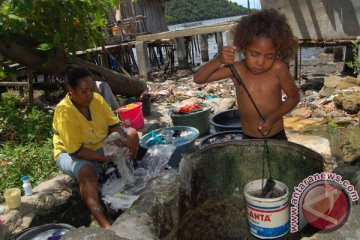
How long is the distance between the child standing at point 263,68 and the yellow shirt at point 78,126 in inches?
49.8

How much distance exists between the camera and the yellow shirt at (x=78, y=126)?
3.26 metres

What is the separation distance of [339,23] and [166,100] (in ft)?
14.7

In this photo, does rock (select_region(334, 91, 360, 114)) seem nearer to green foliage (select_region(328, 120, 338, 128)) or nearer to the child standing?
green foliage (select_region(328, 120, 338, 128))

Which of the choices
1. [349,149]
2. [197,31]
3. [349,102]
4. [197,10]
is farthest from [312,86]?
[197,10]

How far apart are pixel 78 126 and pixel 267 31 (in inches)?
78.8

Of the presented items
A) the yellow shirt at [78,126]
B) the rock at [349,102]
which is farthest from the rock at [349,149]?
the yellow shirt at [78,126]

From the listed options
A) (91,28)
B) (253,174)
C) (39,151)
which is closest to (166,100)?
(91,28)

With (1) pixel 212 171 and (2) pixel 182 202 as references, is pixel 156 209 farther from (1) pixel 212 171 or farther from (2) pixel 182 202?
(1) pixel 212 171

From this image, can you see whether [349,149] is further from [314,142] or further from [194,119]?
[194,119]

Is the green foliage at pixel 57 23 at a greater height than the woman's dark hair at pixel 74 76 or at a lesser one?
greater

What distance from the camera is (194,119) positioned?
5641 millimetres

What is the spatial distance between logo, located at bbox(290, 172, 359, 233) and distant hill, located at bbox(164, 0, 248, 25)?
187ft

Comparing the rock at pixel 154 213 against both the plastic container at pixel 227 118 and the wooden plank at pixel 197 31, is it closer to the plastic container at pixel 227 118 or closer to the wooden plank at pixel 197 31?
the plastic container at pixel 227 118

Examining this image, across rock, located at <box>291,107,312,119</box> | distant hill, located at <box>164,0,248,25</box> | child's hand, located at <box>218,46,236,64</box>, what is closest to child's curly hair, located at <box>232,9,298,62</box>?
child's hand, located at <box>218,46,236,64</box>
